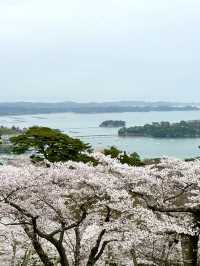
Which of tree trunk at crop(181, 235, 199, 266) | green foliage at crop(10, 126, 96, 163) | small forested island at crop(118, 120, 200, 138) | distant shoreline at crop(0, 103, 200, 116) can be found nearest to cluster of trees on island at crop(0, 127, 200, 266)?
tree trunk at crop(181, 235, 199, 266)

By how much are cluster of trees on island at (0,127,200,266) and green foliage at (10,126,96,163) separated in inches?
342

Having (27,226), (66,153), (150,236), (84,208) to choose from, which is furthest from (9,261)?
(66,153)

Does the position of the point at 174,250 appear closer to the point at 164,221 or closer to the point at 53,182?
the point at 164,221

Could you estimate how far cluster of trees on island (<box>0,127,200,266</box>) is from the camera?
9742 mm

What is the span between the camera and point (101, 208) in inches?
414

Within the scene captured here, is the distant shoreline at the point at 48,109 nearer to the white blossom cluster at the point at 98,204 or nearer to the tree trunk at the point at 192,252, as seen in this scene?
the white blossom cluster at the point at 98,204

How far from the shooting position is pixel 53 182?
9820 millimetres

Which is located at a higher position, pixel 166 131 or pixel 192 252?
pixel 192 252

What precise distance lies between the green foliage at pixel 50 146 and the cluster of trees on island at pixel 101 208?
28.5 ft

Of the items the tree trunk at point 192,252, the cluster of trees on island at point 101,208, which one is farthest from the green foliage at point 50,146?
the tree trunk at point 192,252

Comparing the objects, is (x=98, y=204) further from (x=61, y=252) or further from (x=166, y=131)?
(x=166, y=131)

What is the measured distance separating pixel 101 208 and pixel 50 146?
1063 cm

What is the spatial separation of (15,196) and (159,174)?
3019 mm

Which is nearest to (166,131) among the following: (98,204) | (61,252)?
(98,204)
